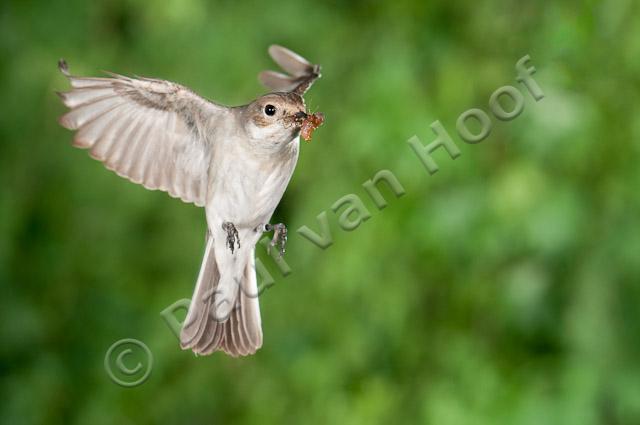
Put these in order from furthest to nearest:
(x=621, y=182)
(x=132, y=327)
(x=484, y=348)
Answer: (x=132, y=327) < (x=484, y=348) < (x=621, y=182)

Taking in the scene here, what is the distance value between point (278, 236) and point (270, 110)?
151mm

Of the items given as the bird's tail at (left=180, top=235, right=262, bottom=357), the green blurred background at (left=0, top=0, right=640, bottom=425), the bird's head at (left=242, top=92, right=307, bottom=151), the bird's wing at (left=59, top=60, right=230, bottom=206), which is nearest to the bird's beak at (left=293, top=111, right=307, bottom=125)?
the bird's head at (left=242, top=92, right=307, bottom=151)

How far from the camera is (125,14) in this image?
187 inches

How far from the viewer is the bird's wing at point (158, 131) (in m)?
1.11

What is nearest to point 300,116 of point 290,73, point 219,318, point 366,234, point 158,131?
point 158,131

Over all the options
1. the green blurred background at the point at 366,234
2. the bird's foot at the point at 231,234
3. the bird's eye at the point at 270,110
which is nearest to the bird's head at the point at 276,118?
the bird's eye at the point at 270,110

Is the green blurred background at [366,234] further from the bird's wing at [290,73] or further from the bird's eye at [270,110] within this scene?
the bird's eye at [270,110]

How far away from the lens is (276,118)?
103 centimetres

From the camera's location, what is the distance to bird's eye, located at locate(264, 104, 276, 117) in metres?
1.03

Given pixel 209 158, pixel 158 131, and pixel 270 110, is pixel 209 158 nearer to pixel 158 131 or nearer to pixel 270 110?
pixel 158 131

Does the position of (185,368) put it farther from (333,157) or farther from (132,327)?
(333,157)

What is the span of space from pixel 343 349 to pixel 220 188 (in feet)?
10.2

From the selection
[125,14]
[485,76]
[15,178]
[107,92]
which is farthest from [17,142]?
[107,92]

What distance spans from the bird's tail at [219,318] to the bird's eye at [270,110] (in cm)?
20
